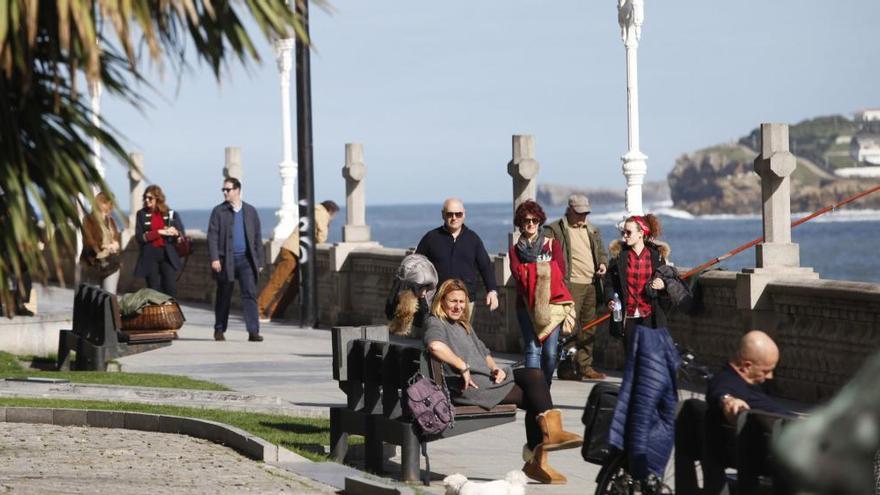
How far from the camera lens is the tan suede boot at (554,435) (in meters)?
10.3

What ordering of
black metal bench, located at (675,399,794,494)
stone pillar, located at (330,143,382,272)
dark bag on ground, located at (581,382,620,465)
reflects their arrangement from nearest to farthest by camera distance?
1. black metal bench, located at (675,399,794,494)
2. dark bag on ground, located at (581,382,620,465)
3. stone pillar, located at (330,143,382,272)

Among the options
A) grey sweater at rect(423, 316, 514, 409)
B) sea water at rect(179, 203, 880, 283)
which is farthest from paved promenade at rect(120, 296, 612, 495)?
sea water at rect(179, 203, 880, 283)

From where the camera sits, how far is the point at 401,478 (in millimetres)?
10547

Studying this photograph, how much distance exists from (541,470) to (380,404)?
1342 mm

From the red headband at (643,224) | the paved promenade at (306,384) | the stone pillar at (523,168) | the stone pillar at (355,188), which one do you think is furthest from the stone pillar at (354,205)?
the red headband at (643,224)

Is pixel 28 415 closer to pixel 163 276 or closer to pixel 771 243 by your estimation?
pixel 771 243

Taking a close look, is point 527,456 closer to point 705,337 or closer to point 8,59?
point 8,59

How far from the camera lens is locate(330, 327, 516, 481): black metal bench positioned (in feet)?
34.3

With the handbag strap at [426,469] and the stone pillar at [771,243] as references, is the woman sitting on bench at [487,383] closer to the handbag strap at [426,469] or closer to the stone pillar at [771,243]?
the handbag strap at [426,469]

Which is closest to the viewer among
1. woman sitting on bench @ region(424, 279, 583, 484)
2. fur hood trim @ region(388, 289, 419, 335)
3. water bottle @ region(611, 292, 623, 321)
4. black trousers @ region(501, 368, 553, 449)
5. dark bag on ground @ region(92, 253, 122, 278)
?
woman sitting on bench @ region(424, 279, 583, 484)

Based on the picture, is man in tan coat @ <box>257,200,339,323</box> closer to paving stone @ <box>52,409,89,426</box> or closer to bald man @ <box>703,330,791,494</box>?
paving stone @ <box>52,409,89,426</box>

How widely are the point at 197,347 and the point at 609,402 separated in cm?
1292

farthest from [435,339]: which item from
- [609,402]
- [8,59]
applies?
[8,59]

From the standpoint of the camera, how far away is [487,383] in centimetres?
1068
